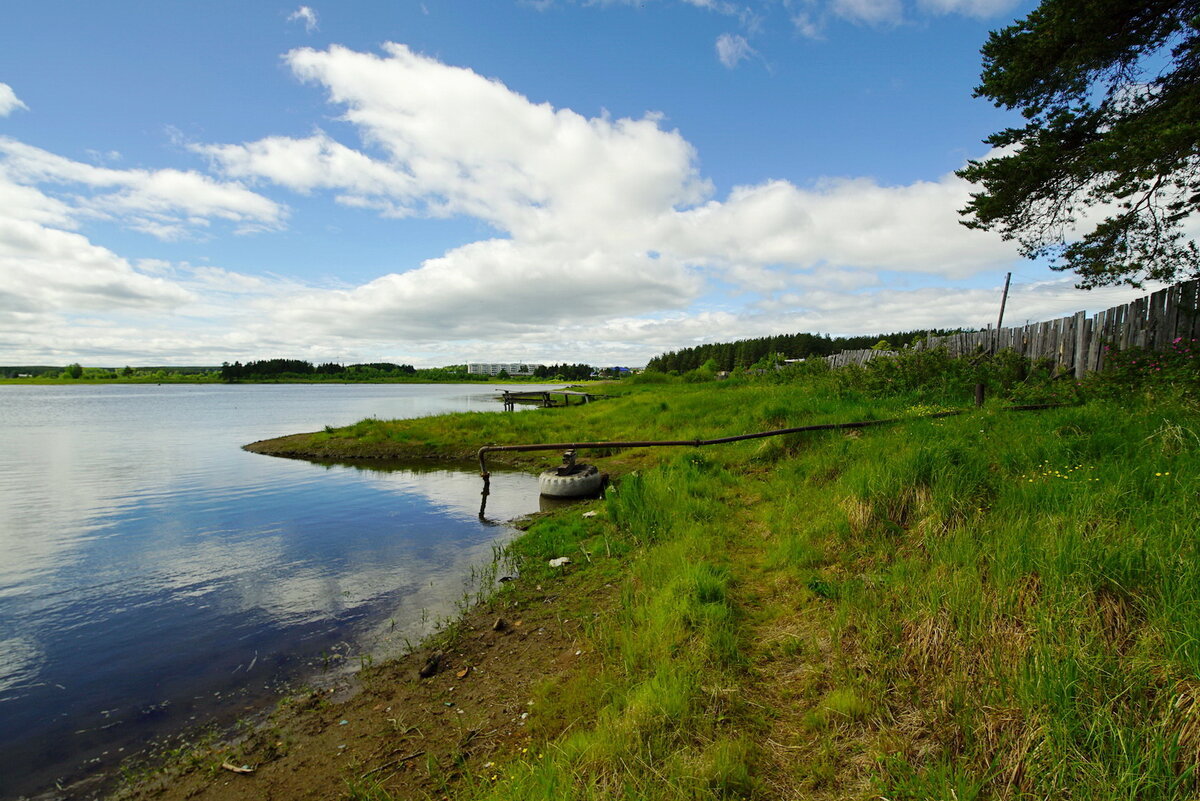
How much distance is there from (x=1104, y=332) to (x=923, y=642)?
1225 cm

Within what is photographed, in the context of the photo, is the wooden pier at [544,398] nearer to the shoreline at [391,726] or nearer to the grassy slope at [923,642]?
the shoreline at [391,726]

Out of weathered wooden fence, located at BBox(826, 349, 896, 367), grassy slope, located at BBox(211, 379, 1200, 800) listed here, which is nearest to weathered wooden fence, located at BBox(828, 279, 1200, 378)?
grassy slope, located at BBox(211, 379, 1200, 800)

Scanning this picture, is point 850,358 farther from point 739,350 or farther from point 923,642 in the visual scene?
point 739,350

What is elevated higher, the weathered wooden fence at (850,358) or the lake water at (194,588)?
the weathered wooden fence at (850,358)

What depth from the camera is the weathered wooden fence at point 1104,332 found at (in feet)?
31.8

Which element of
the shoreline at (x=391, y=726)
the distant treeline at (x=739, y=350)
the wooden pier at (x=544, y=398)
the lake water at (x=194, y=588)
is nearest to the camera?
the shoreline at (x=391, y=726)

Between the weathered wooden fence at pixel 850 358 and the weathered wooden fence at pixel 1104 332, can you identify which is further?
the weathered wooden fence at pixel 850 358

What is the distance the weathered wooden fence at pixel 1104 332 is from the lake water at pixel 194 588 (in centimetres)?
1439

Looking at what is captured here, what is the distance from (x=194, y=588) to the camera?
352 inches

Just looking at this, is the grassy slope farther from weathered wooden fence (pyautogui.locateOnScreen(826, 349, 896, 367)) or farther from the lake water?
weathered wooden fence (pyautogui.locateOnScreen(826, 349, 896, 367))

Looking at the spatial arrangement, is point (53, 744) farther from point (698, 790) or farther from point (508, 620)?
point (698, 790)

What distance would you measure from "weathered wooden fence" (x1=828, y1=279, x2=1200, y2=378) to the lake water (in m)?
14.4

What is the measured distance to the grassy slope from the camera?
109 inches

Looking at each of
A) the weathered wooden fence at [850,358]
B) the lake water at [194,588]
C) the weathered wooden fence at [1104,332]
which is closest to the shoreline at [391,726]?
the lake water at [194,588]
